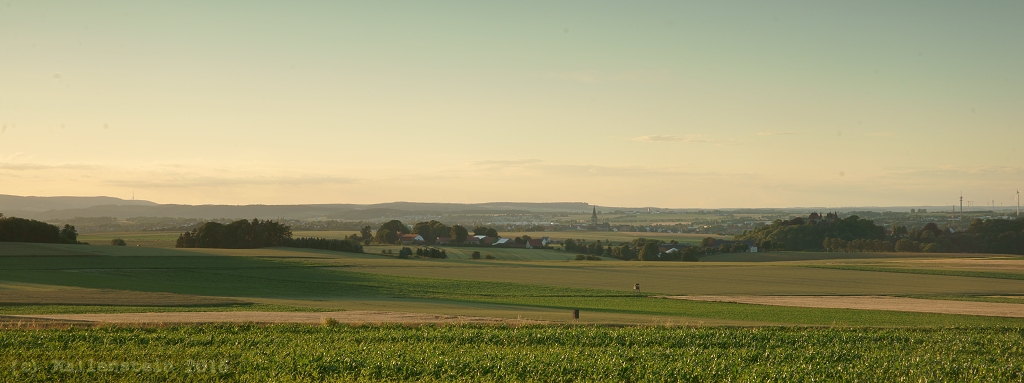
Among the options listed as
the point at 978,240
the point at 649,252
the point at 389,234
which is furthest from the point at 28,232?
the point at 978,240

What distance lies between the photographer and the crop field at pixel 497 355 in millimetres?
17109

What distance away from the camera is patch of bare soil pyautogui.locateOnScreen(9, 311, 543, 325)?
28.3 m

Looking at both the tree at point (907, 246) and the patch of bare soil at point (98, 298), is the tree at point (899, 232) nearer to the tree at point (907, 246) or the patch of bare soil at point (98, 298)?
the tree at point (907, 246)

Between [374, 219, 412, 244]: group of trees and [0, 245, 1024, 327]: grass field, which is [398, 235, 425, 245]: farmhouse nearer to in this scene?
[374, 219, 412, 244]: group of trees

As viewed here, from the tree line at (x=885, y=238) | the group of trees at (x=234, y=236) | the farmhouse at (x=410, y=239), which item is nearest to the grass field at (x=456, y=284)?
the group of trees at (x=234, y=236)

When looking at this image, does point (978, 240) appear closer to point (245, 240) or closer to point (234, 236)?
point (245, 240)

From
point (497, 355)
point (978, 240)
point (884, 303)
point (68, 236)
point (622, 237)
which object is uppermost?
point (978, 240)

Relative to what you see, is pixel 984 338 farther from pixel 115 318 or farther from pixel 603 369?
pixel 115 318

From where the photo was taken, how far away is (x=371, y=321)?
96.5ft

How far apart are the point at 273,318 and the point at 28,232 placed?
7233 centimetres

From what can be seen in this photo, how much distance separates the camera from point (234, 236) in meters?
97.3

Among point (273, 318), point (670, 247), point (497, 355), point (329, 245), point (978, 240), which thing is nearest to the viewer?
point (497, 355)

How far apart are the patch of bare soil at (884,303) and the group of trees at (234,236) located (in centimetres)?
6702

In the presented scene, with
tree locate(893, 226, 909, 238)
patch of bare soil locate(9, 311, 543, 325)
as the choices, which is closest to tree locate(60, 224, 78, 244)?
patch of bare soil locate(9, 311, 543, 325)
